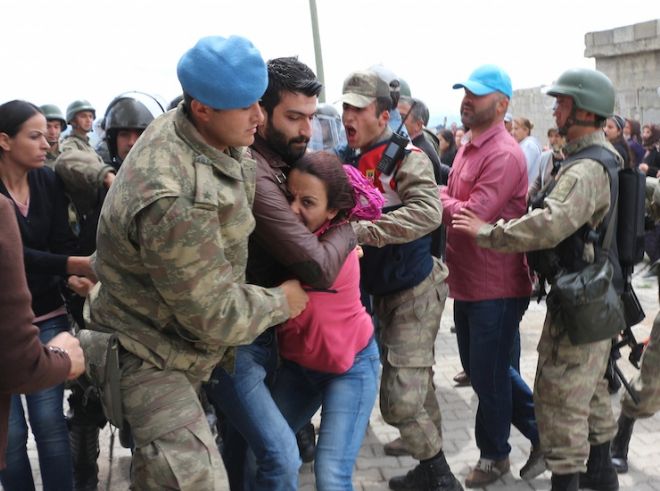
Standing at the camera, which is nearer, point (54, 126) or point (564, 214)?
point (564, 214)

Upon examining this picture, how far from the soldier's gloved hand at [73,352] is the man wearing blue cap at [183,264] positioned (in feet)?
0.30

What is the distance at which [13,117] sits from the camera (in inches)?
126

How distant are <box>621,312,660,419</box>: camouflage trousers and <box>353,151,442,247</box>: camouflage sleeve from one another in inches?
56.7

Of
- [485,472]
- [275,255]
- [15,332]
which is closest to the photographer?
[15,332]

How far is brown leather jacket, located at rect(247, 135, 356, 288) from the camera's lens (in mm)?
2549

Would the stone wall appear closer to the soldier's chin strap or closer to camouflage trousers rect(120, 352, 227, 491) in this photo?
the soldier's chin strap

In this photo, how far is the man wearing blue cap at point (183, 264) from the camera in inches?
83.2

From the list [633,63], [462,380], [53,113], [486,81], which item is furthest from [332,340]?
[633,63]

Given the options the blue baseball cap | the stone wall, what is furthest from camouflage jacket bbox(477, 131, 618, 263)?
the stone wall

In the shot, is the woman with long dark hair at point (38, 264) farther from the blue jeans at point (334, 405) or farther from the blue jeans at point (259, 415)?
the blue jeans at point (334, 405)

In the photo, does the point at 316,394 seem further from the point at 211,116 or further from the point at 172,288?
the point at 211,116

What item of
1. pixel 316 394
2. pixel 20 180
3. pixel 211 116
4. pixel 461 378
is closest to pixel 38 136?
pixel 20 180

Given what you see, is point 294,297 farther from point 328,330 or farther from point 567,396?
point 567,396

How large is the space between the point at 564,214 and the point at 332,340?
124cm
